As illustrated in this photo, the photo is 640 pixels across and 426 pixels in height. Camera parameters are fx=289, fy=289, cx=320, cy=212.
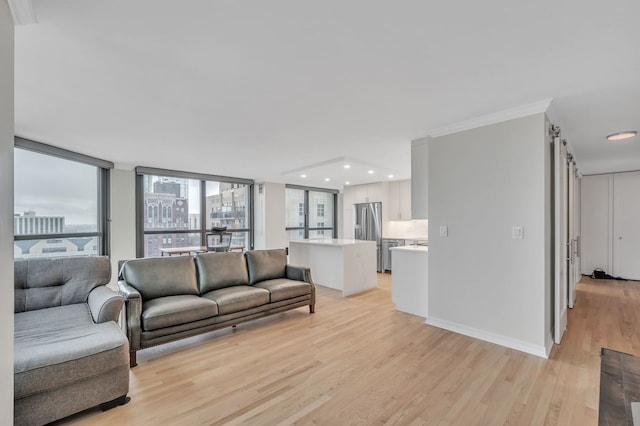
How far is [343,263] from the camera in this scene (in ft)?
16.2

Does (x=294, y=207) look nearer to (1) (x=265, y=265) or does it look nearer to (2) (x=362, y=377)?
(1) (x=265, y=265)

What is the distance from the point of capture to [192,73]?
216 cm

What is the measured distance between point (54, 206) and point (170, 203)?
2.04m

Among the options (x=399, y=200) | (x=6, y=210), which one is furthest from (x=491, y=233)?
(x=399, y=200)

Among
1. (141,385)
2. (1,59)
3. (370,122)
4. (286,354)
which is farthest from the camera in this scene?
(370,122)

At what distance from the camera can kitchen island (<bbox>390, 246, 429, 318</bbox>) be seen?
12.4 feet

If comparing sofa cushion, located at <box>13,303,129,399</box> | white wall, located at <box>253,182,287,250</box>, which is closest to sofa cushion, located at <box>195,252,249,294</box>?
sofa cushion, located at <box>13,303,129,399</box>

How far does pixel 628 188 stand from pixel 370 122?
6518 millimetres

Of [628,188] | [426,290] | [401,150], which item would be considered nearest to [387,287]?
[426,290]

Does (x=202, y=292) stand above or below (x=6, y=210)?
below

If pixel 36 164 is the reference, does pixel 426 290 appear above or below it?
below

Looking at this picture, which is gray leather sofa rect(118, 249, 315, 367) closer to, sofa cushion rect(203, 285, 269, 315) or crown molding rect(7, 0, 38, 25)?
sofa cushion rect(203, 285, 269, 315)

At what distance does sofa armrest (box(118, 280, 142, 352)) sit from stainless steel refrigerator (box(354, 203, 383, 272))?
5.37m

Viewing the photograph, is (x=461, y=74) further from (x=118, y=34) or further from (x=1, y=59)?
(x=1, y=59)
